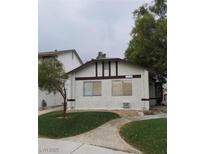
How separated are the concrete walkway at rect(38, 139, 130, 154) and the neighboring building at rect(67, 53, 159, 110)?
19.3 feet

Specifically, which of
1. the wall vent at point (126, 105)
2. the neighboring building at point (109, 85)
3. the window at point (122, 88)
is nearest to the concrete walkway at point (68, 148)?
the wall vent at point (126, 105)

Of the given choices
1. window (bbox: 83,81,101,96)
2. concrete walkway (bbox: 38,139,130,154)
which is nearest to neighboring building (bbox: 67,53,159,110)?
window (bbox: 83,81,101,96)

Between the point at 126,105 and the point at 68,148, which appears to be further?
the point at 126,105

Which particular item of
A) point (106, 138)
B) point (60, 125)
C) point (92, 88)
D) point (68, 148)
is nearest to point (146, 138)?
point (106, 138)

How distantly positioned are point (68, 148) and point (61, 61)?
4270 mm

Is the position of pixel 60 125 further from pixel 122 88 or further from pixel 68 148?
pixel 122 88

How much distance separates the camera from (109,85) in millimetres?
11156

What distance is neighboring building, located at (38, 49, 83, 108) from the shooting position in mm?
6987

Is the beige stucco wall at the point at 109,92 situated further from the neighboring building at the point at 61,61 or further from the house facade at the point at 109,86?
the neighboring building at the point at 61,61

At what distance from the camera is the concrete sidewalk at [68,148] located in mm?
4520

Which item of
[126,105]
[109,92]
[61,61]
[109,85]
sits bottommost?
[126,105]

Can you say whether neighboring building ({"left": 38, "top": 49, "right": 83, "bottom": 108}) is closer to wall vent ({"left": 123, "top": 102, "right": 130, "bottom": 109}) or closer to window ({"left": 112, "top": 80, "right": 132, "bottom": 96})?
window ({"left": 112, "top": 80, "right": 132, "bottom": 96})
